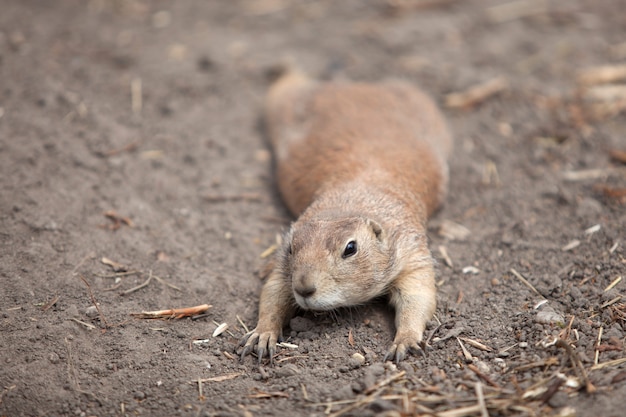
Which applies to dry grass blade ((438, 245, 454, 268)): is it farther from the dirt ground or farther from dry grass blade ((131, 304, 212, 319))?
dry grass blade ((131, 304, 212, 319))

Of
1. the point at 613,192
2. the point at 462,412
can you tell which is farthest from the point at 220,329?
the point at 613,192

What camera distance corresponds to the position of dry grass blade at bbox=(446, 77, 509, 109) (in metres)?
8.02

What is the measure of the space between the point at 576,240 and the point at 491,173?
5.05 ft

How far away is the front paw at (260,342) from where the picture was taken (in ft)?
15.3

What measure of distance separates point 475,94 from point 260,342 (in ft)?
15.9

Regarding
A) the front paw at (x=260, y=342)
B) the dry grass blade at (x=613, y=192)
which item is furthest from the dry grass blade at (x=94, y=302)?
the dry grass blade at (x=613, y=192)

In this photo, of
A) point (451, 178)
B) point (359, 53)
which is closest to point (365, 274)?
point (451, 178)

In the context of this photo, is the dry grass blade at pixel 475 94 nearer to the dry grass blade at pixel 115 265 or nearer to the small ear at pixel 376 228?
the small ear at pixel 376 228

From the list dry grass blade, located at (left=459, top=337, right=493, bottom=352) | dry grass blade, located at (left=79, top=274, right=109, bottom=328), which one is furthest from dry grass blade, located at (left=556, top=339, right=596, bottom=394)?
dry grass blade, located at (left=79, top=274, right=109, bottom=328)

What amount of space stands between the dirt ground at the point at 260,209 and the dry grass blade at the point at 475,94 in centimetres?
4

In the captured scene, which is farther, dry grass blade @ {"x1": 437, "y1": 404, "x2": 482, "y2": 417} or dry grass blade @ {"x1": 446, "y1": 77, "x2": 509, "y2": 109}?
dry grass blade @ {"x1": 446, "y1": 77, "x2": 509, "y2": 109}

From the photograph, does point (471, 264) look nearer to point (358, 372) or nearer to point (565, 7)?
point (358, 372)

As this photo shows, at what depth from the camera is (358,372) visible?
175 inches

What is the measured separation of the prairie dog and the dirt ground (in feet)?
0.75
